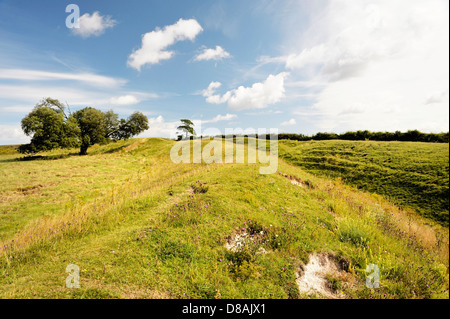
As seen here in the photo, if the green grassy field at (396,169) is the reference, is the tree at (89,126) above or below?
above

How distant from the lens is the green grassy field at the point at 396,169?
12.4 metres

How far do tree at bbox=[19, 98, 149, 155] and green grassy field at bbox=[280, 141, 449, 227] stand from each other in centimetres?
3905

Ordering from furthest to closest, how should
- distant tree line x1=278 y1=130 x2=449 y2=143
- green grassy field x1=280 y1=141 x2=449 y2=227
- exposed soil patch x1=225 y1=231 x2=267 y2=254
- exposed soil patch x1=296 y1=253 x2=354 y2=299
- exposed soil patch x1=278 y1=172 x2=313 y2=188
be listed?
1. distant tree line x1=278 y1=130 x2=449 y2=143
2. exposed soil patch x1=278 y1=172 x2=313 y2=188
3. green grassy field x1=280 y1=141 x2=449 y2=227
4. exposed soil patch x1=225 y1=231 x2=267 y2=254
5. exposed soil patch x1=296 y1=253 x2=354 y2=299

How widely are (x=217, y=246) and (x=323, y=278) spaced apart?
3.43 metres

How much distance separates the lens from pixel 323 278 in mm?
5594

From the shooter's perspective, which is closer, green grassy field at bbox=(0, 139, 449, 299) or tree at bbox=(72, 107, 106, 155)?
green grassy field at bbox=(0, 139, 449, 299)

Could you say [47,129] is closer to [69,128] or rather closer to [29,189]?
[69,128]

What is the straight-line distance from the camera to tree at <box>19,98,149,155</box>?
31250 millimetres

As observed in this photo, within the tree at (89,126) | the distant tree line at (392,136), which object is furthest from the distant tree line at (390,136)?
the tree at (89,126)

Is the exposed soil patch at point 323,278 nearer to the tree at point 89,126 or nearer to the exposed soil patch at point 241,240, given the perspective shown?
the exposed soil patch at point 241,240

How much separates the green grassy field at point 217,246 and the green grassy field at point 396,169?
2152 millimetres

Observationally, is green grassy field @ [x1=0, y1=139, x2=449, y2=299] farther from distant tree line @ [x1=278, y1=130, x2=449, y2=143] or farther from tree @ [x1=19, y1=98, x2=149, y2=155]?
tree @ [x1=19, y1=98, x2=149, y2=155]

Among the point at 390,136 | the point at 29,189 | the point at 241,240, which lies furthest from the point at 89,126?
the point at 390,136

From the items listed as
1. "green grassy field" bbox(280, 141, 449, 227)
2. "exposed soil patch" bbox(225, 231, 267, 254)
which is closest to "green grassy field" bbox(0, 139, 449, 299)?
"exposed soil patch" bbox(225, 231, 267, 254)
